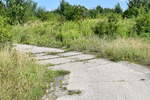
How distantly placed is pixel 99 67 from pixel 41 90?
13.7ft

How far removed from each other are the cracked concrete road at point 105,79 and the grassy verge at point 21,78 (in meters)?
0.67

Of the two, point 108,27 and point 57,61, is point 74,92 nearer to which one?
point 57,61

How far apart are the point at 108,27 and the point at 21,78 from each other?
1450 centimetres

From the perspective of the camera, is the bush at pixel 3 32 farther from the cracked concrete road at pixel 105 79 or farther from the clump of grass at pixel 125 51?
the clump of grass at pixel 125 51

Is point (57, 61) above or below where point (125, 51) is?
below

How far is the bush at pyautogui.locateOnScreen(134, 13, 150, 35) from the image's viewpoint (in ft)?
65.4

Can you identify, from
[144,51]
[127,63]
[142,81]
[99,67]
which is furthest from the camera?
[144,51]

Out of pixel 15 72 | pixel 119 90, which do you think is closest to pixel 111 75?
pixel 119 90

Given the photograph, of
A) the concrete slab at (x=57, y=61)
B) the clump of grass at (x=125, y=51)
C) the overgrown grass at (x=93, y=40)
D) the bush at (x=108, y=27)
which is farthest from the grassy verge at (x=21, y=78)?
the bush at (x=108, y=27)

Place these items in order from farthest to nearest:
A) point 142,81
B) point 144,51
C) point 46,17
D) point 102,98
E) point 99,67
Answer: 1. point 46,17
2. point 144,51
3. point 99,67
4. point 142,81
5. point 102,98

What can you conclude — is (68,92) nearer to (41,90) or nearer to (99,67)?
(41,90)

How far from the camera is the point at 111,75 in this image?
926cm

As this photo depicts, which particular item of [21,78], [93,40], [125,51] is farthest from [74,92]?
[93,40]

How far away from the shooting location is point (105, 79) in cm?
865
